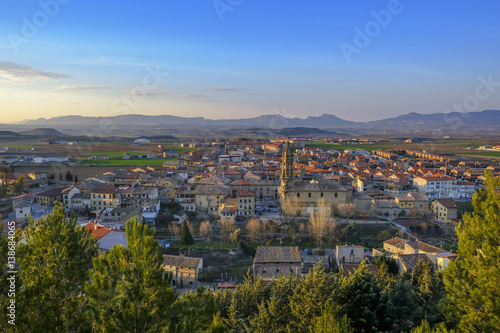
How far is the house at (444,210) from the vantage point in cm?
3142

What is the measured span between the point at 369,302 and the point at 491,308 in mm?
4528

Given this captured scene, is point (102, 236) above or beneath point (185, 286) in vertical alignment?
above

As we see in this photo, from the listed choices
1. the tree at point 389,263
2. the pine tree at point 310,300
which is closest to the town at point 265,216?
the tree at point 389,263

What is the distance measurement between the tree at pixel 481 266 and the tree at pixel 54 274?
6.87 metres

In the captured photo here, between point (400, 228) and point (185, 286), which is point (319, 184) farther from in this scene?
point (185, 286)

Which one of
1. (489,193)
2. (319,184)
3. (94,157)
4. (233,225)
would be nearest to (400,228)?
(319,184)

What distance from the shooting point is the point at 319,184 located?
109 feet

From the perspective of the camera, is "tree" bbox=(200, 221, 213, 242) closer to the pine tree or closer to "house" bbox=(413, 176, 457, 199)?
the pine tree

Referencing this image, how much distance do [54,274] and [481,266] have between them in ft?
25.9

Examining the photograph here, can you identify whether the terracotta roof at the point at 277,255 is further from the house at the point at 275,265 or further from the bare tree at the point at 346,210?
the bare tree at the point at 346,210

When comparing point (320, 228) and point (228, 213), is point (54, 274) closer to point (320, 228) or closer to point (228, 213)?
point (320, 228)

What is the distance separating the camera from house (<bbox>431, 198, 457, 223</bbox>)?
103ft

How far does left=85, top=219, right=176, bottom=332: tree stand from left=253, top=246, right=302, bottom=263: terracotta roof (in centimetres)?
1454

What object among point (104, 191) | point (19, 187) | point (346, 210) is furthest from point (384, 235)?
point (19, 187)
